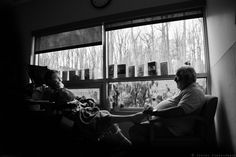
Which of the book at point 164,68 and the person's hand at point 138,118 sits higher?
the book at point 164,68

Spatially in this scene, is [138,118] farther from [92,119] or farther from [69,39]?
[69,39]

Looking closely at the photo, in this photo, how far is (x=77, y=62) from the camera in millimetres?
3221

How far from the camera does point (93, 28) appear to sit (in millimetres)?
3119

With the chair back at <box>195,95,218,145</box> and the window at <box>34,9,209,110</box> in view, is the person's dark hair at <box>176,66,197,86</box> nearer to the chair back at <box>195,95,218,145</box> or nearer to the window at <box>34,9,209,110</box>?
the chair back at <box>195,95,218,145</box>

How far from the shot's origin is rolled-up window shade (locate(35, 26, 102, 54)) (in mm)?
3086

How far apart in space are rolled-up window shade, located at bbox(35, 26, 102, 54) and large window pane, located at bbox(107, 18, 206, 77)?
261 millimetres

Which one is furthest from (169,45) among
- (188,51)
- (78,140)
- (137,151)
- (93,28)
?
(78,140)

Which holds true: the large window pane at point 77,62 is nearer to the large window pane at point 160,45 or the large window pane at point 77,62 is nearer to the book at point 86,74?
the book at point 86,74

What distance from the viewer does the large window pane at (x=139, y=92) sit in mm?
2621

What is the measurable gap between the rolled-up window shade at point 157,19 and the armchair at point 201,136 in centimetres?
145

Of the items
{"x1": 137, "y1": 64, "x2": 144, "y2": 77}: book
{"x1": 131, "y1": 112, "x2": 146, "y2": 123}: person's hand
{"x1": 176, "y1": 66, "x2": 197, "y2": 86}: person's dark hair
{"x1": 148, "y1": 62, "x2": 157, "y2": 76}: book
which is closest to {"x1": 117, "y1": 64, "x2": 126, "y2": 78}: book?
{"x1": 137, "y1": 64, "x2": 144, "y2": 77}: book

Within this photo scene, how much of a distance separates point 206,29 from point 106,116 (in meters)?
1.83

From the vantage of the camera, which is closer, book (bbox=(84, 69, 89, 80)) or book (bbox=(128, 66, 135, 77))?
book (bbox=(128, 66, 135, 77))

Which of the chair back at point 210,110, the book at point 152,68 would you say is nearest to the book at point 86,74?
the book at point 152,68
